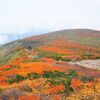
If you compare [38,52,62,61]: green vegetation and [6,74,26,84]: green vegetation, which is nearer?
[6,74,26,84]: green vegetation

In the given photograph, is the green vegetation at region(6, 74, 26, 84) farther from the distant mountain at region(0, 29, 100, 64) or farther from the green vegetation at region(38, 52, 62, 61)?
the distant mountain at region(0, 29, 100, 64)

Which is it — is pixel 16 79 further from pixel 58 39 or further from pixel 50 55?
pixel 58 39

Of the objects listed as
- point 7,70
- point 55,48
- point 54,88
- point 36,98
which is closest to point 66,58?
point 55,48

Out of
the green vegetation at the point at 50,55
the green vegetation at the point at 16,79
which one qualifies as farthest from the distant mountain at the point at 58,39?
the green vegetation at the point at 16,79

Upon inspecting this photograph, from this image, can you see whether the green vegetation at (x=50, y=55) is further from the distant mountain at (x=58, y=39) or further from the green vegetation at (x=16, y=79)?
the green vegetation at (x=16, y=79)

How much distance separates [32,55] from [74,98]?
42079 millimetres

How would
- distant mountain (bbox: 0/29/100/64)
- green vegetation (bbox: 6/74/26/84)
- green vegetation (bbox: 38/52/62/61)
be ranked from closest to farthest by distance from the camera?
green vegetation (bbox: 6/74/26/84) < green vegetation (bbox: 38/52/62/61) < distant mountain (bbox: 0/29/100/64)

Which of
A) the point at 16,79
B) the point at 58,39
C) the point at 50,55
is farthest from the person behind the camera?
the point at 58,39

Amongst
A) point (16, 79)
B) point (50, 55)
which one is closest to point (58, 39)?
point (50, 55)

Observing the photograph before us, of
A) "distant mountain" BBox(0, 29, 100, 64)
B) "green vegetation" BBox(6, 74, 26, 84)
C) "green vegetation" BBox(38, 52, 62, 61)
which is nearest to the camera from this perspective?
"green vegetation" BBox(6, 74, 26, 84)

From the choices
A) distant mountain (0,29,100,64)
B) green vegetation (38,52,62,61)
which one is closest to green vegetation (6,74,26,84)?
green vegetation (38,52,62,61)

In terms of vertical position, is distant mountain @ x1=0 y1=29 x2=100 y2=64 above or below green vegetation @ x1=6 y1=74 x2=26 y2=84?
below

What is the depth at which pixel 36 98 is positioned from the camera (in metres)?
28.8

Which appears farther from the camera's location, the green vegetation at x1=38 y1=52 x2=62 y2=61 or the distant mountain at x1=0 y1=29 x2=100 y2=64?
the distant mountain at x1=0 y1=29 x2=100 y2=64
